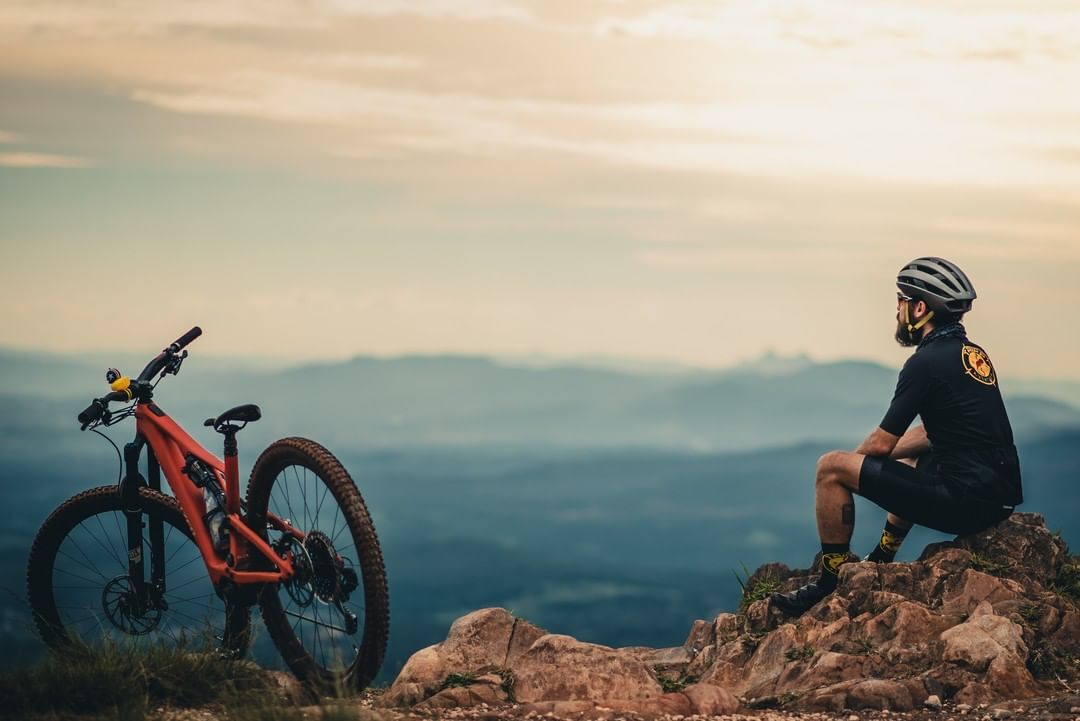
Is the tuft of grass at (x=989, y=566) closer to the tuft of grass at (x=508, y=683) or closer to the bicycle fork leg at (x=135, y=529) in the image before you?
the tuft of grass at (x=508, y=683)

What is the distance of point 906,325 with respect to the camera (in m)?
10.9

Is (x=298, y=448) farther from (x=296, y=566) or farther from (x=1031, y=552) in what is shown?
(x=1031, y=552)

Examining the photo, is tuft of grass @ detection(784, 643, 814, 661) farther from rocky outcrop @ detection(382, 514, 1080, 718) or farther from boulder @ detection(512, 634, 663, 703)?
boulder @ detection(512, 634, 663, 703)

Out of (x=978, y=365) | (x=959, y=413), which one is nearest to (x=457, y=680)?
(x=959, y=413)

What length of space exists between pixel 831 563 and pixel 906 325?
7.02 ft

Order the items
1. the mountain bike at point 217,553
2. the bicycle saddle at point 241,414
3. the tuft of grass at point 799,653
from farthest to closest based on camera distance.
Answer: the tuft of grass at point 799,653 < the bicycle saddle at point 241,414 < the mountain bike at point 217,553

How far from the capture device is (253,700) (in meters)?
8.68

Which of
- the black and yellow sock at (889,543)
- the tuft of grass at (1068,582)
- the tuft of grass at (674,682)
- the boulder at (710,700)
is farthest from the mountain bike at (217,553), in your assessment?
the tuft of grass at (1068,582)

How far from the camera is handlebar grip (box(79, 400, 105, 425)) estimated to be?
33.1 feet

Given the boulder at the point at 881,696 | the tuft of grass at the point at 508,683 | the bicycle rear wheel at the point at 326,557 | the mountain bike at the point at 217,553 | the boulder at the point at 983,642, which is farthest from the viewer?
the tuft of grass at the point at 508,683

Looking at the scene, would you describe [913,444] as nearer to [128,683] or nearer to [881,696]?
[881,696]

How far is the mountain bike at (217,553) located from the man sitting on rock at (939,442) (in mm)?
4121

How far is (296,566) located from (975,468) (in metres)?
5.39

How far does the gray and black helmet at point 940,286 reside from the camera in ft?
34.7
